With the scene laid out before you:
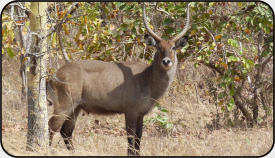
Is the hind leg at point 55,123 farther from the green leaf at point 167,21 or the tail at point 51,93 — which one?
the green leaf at point 167,21

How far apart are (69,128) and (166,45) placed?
2566 millimetres

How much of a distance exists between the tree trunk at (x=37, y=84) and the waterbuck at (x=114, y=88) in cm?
60

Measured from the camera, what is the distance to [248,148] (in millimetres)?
7281

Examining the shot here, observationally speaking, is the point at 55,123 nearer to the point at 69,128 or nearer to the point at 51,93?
the point at 69,128

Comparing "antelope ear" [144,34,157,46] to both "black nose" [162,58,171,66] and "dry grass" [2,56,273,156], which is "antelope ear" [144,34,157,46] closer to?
"black nose" [162,58,171,66]

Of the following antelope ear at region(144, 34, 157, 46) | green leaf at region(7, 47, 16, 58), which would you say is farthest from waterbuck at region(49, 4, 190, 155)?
green leaf at region(7, 47, 16, 58)

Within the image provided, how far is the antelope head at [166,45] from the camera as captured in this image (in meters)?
7.54

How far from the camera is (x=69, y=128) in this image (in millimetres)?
8234

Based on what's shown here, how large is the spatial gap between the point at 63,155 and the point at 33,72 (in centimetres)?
149

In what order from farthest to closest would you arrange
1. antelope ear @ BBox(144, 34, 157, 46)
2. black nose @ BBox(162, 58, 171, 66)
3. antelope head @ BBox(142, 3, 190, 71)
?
antelope ear @ BBox(144, 34, 157, 46) → antelope head @ BBox(142, 3, 190, 71) → black nose @ BBox(162, 58, 171, 66)

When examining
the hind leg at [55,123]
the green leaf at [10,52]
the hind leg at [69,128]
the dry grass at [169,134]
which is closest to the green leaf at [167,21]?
the dry grass at [169,134]

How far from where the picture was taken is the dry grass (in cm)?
731

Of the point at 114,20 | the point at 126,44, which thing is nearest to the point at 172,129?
the point at 126,44

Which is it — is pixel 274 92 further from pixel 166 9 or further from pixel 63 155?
pixel 63 155
